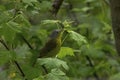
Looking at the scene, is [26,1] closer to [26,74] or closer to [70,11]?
[26,74]

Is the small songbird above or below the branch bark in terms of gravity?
below

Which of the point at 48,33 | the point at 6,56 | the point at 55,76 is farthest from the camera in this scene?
the point at 48,33

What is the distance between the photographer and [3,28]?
1593 millimetres

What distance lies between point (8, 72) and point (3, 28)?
306 millimetres

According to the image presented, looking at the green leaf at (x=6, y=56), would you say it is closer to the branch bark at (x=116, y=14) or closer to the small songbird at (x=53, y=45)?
the small songbird at (x=53, y=45)

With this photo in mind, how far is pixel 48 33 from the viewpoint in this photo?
7.97ft

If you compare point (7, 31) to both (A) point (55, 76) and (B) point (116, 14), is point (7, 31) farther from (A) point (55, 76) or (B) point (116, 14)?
(B) point (116, 14)

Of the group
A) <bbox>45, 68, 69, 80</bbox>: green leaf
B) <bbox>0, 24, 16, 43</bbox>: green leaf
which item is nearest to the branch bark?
<bbox>45, 68, 69, 80</bbox>: green leaf

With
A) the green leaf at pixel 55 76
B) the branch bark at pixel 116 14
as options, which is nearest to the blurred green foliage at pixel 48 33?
the green leaf at pixel 55 76

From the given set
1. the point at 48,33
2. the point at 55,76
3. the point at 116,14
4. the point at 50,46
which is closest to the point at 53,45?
the point at 50,46

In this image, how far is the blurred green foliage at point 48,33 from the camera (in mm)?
1634

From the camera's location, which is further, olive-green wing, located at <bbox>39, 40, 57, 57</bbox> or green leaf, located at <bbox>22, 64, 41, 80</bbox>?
green leaf, located at <bbox>22, 64, 41, 80</bbox>

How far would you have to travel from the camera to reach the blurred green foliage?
1634mm

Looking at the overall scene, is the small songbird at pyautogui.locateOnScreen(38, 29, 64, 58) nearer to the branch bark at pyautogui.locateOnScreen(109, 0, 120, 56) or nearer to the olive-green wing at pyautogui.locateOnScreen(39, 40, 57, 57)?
the olive-green wing at pyautogui.locateOnScreen(39, 40, 57, 57)
